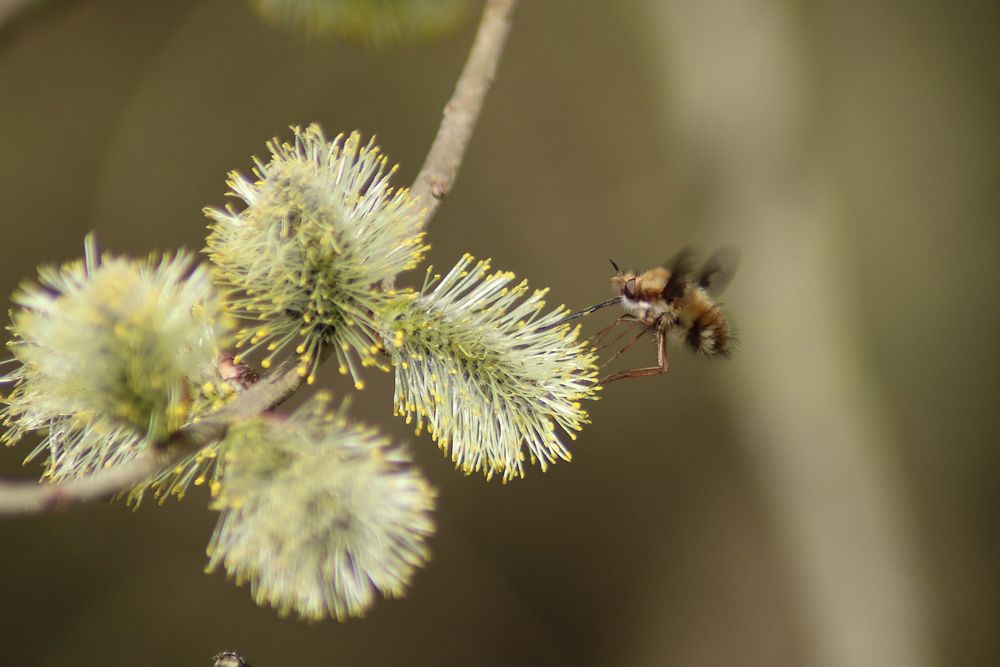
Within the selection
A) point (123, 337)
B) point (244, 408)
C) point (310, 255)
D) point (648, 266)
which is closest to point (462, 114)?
point (310, 255)

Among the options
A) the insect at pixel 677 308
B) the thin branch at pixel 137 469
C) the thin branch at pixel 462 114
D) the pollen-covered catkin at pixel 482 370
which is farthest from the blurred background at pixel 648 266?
the thin branch at pixel 137 469

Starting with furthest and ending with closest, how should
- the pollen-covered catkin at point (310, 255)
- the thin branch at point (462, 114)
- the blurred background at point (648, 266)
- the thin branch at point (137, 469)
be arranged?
the blurred background at point (648, 266) → the thin branch at point (462, 114) → the pollen-covered catkin at point (310, 255) → the thin branch at point (137, 469)

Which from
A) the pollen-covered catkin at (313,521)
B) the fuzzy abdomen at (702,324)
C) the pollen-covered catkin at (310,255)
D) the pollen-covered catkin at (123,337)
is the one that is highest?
the fuzzy abdomen at (702,324)

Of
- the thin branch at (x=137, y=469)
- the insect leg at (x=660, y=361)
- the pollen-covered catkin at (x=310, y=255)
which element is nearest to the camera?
the thin branch at (x=137, y=469)

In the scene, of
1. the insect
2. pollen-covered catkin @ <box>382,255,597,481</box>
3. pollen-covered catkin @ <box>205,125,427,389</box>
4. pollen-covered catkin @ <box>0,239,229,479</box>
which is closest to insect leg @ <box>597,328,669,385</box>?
the insect

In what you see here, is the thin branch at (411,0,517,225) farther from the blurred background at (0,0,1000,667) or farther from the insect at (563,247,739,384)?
the blurred background at (0,0,1000,667)

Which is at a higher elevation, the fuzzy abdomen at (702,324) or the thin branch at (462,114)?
the thin branch at (462,114)

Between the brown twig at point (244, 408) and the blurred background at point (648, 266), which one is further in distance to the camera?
the blurred background at point (648, 266)

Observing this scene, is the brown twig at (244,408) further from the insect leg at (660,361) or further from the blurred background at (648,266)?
the blurred background at (648,266)

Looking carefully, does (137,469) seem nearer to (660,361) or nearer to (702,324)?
(660,361)
